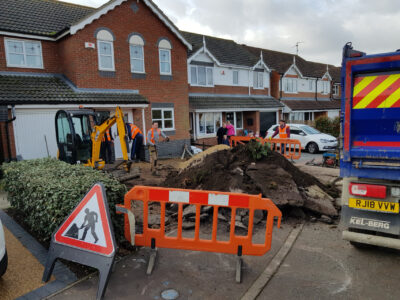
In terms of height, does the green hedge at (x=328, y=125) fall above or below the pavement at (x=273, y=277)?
above

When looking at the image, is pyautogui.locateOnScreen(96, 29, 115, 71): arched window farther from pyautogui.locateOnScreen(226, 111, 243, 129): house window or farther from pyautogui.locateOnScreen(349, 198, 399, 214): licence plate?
pyautogui.locateOnScreen(349, 198, 399, 214): licence plate

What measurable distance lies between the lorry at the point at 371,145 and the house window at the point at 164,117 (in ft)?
42.2

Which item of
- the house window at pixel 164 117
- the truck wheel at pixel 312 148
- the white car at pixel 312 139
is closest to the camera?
the house window at pixel 164 117

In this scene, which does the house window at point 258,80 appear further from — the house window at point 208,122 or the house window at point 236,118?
the house window at point 208,122

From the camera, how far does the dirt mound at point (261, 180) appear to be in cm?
578

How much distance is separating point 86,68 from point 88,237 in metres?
11.5

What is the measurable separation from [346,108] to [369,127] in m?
0.37

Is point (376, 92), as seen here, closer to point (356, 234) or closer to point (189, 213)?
point (356, 234)

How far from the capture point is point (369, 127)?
12.3 ft

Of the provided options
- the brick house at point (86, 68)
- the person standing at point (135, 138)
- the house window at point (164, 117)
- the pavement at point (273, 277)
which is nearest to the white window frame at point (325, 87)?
the brick house at point (86, 68)

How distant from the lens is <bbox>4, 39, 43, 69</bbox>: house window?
12.3 m

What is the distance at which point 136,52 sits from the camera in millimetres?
15078

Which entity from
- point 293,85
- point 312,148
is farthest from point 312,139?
point 293,85

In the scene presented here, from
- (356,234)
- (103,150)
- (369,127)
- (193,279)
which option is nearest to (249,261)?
(193,279)
